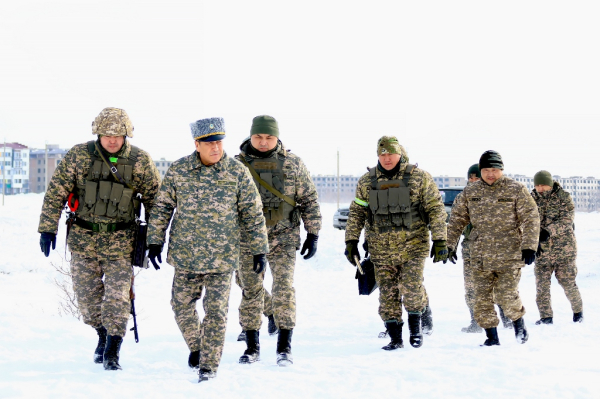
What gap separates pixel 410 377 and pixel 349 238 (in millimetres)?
1903

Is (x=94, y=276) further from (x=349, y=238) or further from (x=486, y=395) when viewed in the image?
(x=486, y=395)

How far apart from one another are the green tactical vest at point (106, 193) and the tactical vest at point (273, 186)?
1193mm

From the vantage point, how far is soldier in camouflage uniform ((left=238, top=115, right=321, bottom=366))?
205 inches

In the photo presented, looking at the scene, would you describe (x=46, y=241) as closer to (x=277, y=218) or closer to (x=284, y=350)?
(x=277, y=218)

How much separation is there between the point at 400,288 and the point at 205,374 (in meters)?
2.32

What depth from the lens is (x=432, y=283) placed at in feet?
40.5

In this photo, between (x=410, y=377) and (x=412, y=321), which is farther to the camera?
(x=412, y=321)

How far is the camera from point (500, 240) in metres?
5.98

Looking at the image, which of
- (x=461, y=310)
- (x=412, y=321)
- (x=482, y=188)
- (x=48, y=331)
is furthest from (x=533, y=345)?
(x=48, y=331)

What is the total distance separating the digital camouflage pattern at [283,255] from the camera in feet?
17.1

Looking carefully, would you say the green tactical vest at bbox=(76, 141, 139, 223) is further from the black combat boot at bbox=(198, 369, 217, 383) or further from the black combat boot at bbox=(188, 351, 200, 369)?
the black combat boot at bbox=(198, 369, 217, 383)

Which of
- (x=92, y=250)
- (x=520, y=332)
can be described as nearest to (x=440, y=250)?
(x=520, y=332)

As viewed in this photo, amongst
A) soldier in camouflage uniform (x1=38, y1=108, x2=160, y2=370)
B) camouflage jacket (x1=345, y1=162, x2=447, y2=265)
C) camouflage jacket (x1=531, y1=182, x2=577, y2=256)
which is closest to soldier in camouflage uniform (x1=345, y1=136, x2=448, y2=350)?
camouflage jacket (x1=345, y1=162, x2=447, y2=265)

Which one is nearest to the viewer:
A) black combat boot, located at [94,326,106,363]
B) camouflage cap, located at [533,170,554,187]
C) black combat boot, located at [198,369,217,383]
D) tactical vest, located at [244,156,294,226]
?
black combat boot, located at [198,369,217,383]
